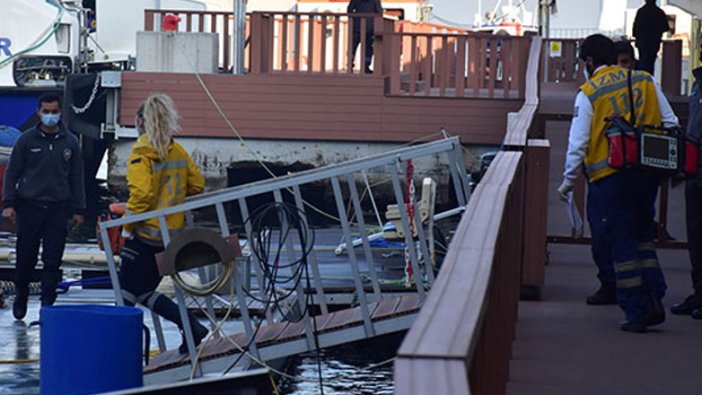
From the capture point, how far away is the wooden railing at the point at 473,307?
2.50m

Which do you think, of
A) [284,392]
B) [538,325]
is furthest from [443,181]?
[538,325]

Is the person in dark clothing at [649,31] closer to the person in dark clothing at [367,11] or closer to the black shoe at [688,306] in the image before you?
the person in dark clothing at [367,11]

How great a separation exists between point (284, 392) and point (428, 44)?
11.2 metres

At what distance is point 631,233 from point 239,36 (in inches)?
608

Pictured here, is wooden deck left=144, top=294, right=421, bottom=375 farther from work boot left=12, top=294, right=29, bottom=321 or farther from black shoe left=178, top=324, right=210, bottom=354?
work boot left=12, top=294, right=29, bottom=321

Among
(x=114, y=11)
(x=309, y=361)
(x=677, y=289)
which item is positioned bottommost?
(x=309, y=361)

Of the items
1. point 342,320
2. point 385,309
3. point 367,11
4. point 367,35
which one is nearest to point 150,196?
point 342,320

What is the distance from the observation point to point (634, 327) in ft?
23.0

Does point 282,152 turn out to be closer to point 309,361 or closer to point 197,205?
point 309,361

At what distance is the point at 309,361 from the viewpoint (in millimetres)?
11188

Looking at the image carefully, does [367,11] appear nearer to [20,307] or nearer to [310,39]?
[310,39]

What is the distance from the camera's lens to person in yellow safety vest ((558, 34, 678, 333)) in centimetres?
679

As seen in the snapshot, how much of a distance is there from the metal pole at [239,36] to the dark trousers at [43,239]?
10232mm

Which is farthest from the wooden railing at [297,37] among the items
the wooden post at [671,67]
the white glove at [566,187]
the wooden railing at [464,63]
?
the white glove at [566,187]
